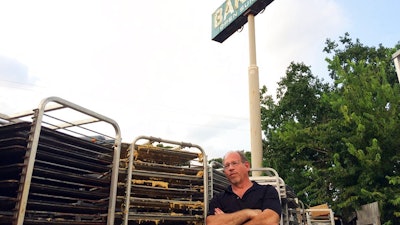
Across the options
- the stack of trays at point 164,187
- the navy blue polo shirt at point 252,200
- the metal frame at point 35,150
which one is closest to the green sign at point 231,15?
the stack of trays at point 164,187

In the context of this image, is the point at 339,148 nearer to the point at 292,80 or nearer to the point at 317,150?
the point at 317,150

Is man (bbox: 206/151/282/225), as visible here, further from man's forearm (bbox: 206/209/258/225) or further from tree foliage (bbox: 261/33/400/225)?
tree foliage (bbox: 261/33/400/225)

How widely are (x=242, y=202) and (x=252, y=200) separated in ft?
0.40

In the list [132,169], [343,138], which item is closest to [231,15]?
[343,138]

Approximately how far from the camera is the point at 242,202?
12.4 ft

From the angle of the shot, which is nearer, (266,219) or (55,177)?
(266,219)

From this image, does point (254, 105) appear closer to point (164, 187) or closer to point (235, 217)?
point (164, 187)

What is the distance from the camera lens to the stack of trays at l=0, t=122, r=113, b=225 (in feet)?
11.5

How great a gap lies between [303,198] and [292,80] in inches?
285

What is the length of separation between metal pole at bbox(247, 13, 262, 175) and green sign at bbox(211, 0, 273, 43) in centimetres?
62

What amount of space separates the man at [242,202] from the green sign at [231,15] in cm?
1830

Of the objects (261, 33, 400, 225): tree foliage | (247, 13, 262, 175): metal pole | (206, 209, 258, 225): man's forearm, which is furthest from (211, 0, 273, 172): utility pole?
(206, 209, 258, 225): man's forearm

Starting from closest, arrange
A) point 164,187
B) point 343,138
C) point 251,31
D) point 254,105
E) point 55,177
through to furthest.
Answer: point 55,177 < point 164,187 < point 343,138 < point 254,105 < point 251,31

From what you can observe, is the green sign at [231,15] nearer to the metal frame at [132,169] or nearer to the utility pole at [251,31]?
the utility pole at [251,31]
